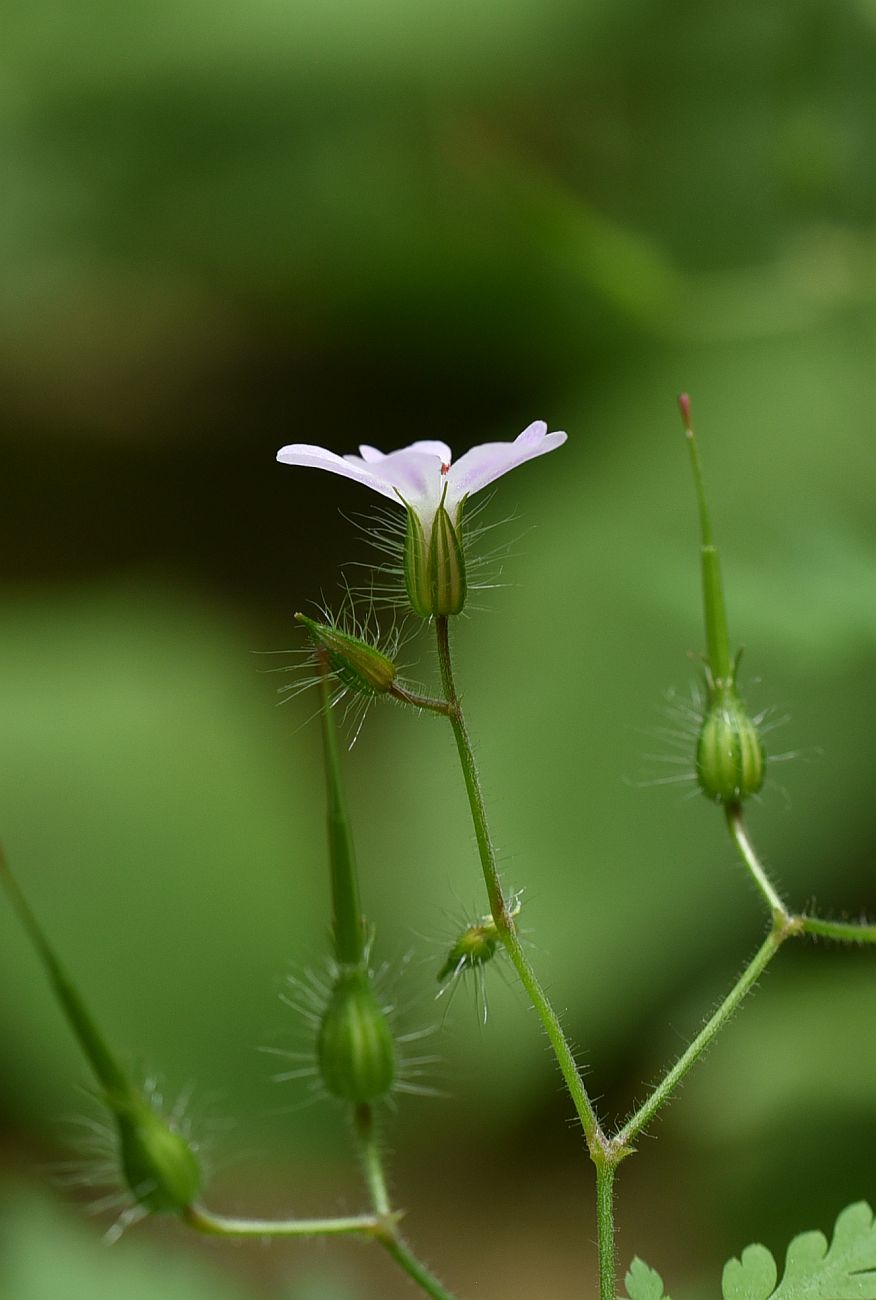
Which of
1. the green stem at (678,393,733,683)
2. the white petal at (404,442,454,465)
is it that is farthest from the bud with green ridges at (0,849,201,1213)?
the green stem at (678,393,733,683)

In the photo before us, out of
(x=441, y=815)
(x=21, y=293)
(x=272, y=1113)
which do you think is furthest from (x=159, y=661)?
(x=21, y=293)

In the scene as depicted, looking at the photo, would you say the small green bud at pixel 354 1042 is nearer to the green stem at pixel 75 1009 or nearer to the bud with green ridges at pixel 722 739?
the green stem at pixel 75 1009

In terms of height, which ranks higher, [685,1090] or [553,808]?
[553,808]

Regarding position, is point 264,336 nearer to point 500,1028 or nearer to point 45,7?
point 45,7

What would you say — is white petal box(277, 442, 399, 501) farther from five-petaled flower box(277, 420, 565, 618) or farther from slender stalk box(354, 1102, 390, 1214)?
slender stalk box(354, 1102, 390, 1214)

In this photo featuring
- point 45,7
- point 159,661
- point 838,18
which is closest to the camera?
point 838,18

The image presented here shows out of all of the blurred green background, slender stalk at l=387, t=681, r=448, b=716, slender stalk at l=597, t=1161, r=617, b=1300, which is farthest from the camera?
the blurred green background
